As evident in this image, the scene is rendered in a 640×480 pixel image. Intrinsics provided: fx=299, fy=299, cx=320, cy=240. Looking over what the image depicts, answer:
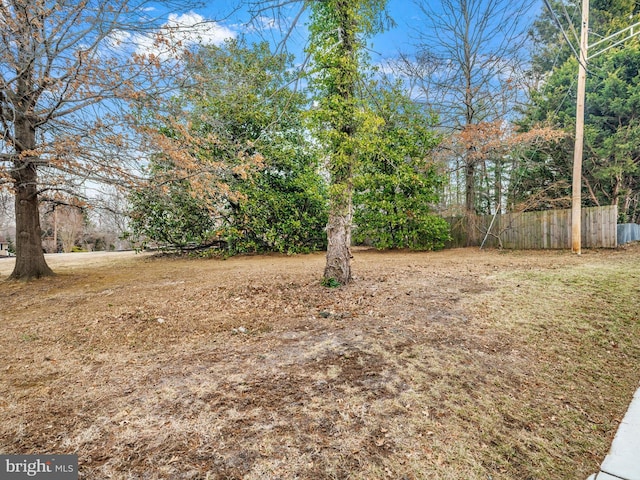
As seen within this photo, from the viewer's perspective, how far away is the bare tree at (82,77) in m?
4.27

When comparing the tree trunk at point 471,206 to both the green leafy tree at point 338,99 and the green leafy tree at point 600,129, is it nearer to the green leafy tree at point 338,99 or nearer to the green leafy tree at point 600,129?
the green leafy tree at point 600,129

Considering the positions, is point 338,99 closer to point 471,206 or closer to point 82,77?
point 82,77

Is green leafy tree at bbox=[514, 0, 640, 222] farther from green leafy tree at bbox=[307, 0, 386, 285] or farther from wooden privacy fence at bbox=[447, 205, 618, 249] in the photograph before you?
green leafy tree at bbox=[307, 0, 386, 285]

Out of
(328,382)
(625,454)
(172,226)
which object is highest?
(172,226)

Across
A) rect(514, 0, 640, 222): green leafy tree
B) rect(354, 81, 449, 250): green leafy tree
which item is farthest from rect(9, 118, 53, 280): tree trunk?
rect(514, 0, 640, 222): green leafy tree

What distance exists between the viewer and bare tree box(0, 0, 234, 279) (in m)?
4.27

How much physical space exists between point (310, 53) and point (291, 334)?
3.89 m

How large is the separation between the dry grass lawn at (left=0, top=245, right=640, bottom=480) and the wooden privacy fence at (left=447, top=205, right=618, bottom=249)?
18.3 ft

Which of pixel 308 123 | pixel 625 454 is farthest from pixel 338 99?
pixel 625 454

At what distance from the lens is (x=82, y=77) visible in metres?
4.35

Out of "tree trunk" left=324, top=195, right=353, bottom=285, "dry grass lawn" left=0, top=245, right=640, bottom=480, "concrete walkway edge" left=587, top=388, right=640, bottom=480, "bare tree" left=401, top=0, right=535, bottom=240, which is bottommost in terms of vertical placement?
"concrete walkway edge" left=587, top=388, right=640, bottom=480

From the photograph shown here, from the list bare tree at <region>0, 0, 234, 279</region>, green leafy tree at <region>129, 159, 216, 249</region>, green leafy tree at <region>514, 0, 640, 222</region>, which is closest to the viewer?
bare tree at <region>0, 0, 234, 279</region>

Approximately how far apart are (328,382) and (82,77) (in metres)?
5.36

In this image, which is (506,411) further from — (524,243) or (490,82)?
(490,82)
